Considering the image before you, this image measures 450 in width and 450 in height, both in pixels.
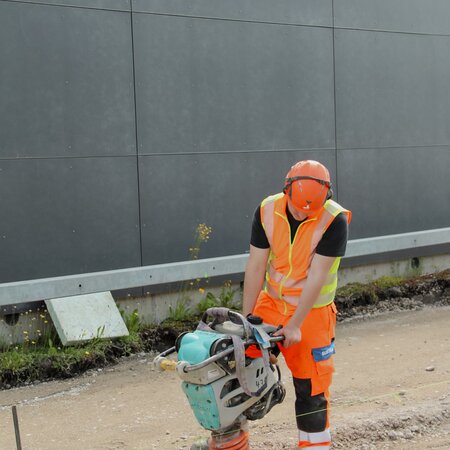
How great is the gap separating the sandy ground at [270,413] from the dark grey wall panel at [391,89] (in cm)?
310

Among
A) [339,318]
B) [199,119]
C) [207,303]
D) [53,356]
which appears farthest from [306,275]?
[339,318]

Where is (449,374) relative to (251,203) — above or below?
below

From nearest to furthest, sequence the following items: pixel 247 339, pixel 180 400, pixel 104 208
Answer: pixel 247 339, pixel 180 400, pixel 104 208

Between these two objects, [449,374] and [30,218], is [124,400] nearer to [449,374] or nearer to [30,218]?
[30,218]

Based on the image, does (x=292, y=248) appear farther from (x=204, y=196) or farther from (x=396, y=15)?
(x=396, y=15)

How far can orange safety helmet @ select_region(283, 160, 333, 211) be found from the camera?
4770 mm

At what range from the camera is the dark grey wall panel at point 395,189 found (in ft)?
34.1

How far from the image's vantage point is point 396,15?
421 inches

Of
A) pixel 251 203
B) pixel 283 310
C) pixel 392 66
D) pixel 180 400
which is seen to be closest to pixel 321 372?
pixel 283 310

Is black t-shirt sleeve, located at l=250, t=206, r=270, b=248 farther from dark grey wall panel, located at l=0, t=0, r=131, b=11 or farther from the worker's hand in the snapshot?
dark grey wall panel, located at l=0, t=0, r=131, b=11

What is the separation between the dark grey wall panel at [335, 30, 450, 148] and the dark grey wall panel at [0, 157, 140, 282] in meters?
3.02

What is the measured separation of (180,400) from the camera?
6.70 m

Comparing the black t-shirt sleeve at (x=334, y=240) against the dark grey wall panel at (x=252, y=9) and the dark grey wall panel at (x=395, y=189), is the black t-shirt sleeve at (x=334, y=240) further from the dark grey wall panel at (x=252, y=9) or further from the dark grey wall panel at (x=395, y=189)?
the dark grey wall panel at (x=395, y=189)

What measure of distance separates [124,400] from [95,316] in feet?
4.25
